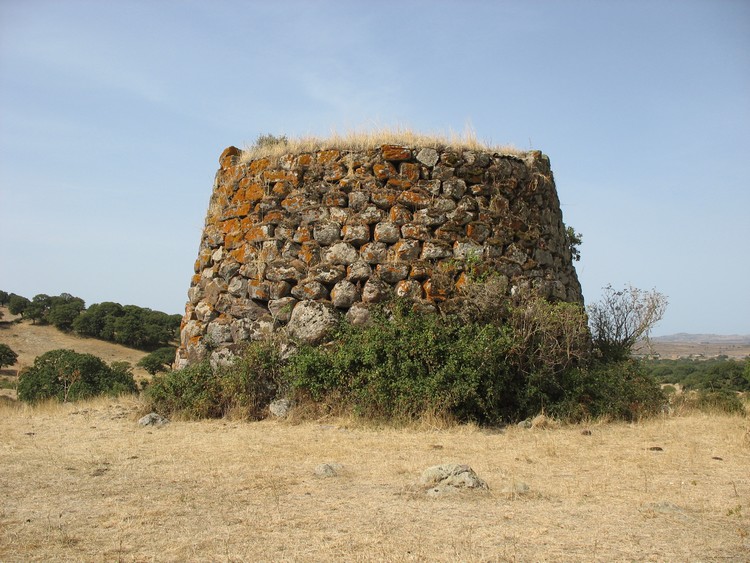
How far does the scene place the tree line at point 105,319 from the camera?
105ft

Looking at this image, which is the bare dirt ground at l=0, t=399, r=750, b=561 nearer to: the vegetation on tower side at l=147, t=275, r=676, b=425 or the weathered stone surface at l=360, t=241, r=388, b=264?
the vegetation on tower side at l=147, t=275, r=676, b=425

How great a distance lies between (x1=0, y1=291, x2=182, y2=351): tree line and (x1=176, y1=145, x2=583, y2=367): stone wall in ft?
76.0

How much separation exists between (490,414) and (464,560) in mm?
4992

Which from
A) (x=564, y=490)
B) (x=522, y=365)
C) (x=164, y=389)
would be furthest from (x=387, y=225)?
(x=564, y=490)

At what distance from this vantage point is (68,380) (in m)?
12.6

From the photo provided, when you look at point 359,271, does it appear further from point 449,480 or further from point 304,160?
point 449,480

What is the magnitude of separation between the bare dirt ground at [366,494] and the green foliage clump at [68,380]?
3653mm

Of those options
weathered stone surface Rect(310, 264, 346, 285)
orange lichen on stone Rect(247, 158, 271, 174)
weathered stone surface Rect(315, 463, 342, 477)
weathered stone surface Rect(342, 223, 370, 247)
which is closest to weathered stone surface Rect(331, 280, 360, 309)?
weathered stone surface Rect(310, 264, 346, 285)

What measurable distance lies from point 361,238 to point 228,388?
2.87 meters

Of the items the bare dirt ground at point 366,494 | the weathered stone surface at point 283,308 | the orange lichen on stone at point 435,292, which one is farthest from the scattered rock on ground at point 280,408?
the orange lichen on stone at point 435,292

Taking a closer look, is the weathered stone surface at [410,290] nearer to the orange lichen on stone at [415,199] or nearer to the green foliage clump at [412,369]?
the green foliage clump at [412,369]

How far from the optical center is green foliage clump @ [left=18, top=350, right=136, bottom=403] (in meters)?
12.1

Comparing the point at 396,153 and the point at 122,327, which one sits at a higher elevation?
the point at 396,153

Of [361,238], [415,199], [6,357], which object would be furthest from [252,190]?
[6,357]
